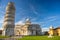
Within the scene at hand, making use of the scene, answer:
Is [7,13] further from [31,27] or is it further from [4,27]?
[31,27]


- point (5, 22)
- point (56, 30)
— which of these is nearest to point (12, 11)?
point (5, 22)

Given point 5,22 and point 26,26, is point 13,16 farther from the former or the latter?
point 26,26

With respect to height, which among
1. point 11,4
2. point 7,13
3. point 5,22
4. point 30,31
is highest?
point 11,4

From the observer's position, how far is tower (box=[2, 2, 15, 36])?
3659 centimetres

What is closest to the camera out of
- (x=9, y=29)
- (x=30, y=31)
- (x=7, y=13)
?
(x=9, y=29)

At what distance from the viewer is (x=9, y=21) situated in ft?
125

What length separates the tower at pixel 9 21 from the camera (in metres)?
36.6

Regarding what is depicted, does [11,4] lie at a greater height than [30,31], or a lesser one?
greater

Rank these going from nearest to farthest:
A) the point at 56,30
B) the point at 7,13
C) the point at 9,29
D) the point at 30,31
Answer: the point at 9,29 → the point at 7,13 → the point at 56,30 → the point at 30,31

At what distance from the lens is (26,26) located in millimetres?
52938

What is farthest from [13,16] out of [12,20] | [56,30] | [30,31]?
[56,30]

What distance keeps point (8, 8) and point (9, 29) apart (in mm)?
8122

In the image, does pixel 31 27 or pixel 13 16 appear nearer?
pixel 13 16

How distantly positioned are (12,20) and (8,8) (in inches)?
196
